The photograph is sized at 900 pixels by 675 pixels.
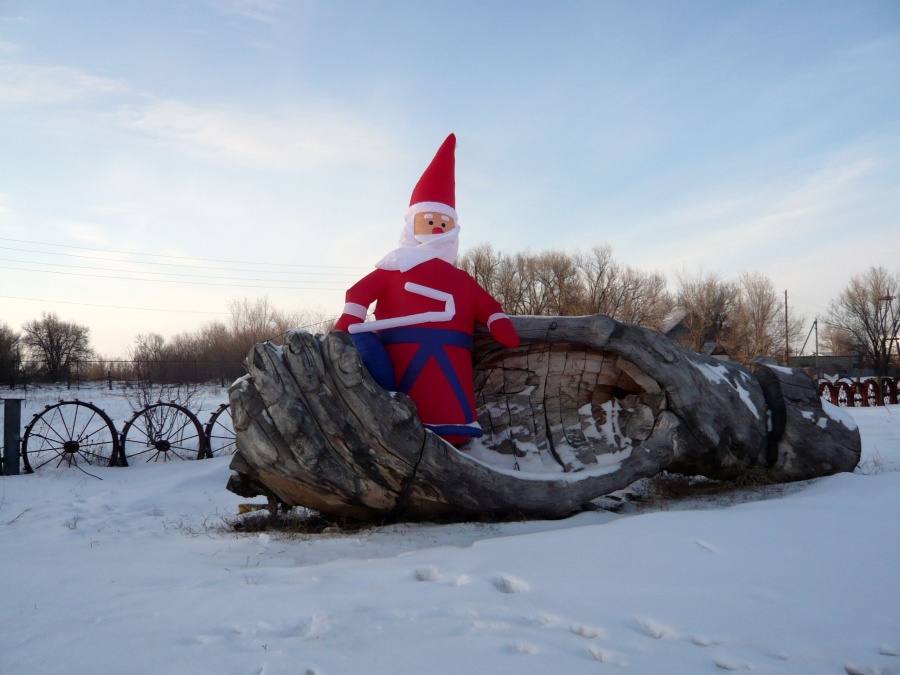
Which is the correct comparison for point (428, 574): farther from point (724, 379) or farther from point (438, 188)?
point (724, 379)

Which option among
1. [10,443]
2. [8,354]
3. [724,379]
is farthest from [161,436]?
[8,354]

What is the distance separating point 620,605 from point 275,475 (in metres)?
2.08

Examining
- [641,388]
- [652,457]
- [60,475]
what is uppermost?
[641,388]

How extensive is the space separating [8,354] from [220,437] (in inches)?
987

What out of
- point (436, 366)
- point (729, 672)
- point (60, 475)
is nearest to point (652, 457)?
point (436, 366)

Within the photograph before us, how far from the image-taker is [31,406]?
14.1 metres

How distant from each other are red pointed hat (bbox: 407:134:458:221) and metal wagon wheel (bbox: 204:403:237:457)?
3.22 m

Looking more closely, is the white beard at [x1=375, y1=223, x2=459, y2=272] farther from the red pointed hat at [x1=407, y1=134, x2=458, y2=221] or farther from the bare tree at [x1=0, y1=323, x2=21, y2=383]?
the bare tree at [x1=0, y1=323, x2=21, y2=383]

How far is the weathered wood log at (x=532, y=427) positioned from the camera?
3377mm

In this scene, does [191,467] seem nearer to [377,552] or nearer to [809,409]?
[377,552]

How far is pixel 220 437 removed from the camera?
8.57 metres

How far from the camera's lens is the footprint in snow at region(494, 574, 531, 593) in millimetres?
2398

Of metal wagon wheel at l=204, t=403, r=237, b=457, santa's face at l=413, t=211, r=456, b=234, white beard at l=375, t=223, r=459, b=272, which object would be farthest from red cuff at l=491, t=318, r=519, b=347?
metal wagon wheel at l=204, t=403, r=237, b=457

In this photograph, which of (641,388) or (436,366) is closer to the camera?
(436,366)
